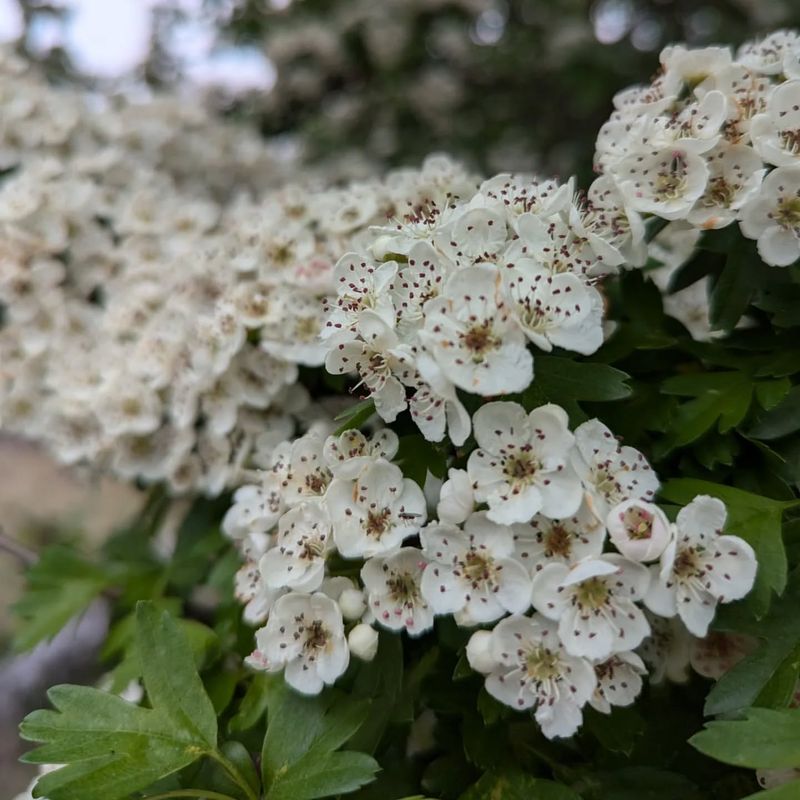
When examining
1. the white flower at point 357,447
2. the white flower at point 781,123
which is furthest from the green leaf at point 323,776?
the white flower at point 781,123

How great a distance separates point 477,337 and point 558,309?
0.12 meters

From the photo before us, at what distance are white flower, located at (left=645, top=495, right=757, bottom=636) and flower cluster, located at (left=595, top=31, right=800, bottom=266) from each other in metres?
0.39

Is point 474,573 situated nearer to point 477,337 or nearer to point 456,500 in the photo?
point 456,500

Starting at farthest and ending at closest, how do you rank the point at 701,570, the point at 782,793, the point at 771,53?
the point at 771,53, the point at 701,570, the point at 782,793

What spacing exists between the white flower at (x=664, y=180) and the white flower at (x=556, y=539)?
46 cm

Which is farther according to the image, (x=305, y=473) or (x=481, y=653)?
(x=305, y=473)

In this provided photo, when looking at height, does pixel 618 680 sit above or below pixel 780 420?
below

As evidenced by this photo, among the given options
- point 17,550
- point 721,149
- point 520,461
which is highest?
point 721,149

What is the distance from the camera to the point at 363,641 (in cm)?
105

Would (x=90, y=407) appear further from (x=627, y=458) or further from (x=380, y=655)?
(x=627, y=458)

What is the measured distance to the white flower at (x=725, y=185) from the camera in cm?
116

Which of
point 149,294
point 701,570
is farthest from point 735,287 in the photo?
point 149,294

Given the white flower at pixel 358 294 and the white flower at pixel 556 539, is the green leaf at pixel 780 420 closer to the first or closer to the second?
the white flower at pixel 556 539

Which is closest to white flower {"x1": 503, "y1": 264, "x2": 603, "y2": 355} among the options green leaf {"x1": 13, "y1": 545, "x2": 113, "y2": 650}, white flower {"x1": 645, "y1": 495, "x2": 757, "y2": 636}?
white flower {"x1": 645, "y1": 495, "x2": 757, "y2": 636}
